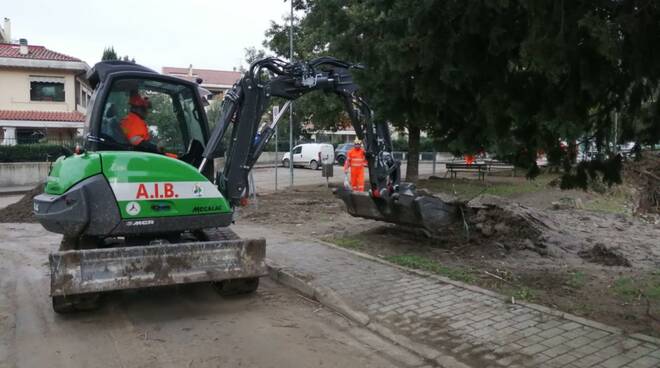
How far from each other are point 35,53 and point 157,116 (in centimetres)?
3145

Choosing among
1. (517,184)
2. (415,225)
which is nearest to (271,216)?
(415,225)

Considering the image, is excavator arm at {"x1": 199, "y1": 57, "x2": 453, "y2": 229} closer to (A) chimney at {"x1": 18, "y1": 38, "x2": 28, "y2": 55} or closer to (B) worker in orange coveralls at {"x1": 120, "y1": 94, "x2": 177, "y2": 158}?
(B) worker in orange coveralls at {"x1": 120, "y1": 94, "x2": 177, "y2": 158}

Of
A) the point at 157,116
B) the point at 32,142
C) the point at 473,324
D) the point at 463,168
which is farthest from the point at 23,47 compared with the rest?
the point at 473,324

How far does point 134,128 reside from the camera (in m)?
6.31

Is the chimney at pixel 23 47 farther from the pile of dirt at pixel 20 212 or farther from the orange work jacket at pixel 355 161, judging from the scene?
the orange work jacket at pixel 355 161

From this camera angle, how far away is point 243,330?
5.42 metres

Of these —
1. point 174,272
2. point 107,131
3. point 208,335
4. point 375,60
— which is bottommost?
point 208,335

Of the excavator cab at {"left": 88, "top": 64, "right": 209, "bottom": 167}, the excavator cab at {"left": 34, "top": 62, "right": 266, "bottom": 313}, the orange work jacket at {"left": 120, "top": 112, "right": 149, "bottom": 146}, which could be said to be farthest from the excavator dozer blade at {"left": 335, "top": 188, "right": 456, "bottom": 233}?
the orange work jacket at {"left": 120, "top": 112, "right": 149, "bottom": 146}

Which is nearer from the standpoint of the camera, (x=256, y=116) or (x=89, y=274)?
(x=89, y=274)

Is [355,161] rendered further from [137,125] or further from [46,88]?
[46,88]

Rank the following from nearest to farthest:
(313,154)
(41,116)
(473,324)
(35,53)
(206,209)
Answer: (473,324) < (206,209) < (41,116) < (35,53) < (313,154)

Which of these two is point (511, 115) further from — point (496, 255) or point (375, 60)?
point (496, 255)

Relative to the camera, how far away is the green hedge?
79.0 feet

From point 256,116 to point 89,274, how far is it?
8.57 feet
